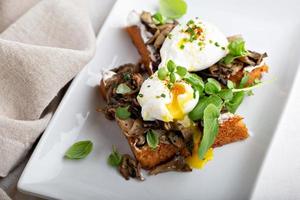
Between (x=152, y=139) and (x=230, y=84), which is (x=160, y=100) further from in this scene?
(x=230, y=84)

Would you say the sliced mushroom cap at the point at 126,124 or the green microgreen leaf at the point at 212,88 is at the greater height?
the green microgreen leaf at the point at 212,88

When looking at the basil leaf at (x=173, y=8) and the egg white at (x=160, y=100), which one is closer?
the egg white at (x=160, y=100)

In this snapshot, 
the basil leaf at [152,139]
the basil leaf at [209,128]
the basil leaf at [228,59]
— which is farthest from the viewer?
the basil leaf at [228,59]

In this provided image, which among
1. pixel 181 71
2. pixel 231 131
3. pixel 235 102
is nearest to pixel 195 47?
pixel 181 71

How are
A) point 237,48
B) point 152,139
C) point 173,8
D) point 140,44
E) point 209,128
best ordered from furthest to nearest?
1. point 173,8
2. point 140,44
3. point 237,48
4. point 152,139
5. point 209,128

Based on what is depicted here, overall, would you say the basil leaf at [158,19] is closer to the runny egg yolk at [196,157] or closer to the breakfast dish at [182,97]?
the breakfast dish at [182,97]

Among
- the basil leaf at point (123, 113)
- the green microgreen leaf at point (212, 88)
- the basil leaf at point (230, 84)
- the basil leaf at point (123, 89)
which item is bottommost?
the basil leaf at point (123, 113)

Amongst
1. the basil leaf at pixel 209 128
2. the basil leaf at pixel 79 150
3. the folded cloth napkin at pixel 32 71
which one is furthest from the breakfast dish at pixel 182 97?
the folded cloth napkin at pixel 32 71
